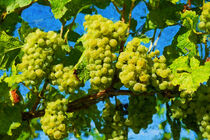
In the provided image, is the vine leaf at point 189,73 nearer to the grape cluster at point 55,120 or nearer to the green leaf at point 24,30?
the grape cluster at point 55,120

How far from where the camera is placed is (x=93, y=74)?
119 centimetres

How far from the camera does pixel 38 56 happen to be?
1.24 meters

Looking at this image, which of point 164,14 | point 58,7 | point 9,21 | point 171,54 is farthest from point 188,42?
point 9,21

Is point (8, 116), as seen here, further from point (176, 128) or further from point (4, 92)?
point (176, 128)

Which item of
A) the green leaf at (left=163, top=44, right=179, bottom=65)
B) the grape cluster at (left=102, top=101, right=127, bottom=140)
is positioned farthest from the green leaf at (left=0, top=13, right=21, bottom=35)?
the green leaf at (left=163, top=44, right=179, bottom=65)

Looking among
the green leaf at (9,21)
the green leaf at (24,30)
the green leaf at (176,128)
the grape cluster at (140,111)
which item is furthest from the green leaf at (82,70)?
the green leaf at (9,21)

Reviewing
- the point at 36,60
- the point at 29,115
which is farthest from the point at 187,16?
the point at 29,115

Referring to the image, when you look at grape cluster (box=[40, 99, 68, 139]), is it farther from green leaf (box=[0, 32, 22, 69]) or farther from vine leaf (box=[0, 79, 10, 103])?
green leaf (box=[0, 32, 22, 69])

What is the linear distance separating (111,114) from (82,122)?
0.17 m

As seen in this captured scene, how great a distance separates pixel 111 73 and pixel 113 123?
1.08 feet

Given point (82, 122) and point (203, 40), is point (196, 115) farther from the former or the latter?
point (82, 122)

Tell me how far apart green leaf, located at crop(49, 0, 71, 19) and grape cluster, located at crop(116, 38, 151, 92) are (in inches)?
15.5

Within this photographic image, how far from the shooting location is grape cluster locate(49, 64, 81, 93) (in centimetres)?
123

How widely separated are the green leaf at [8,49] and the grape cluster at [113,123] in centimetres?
50
